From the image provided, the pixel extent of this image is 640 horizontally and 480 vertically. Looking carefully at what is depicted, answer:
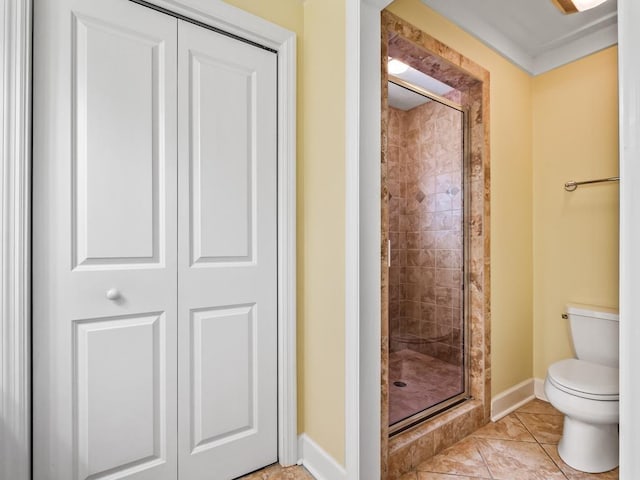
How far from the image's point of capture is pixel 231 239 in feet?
4.94

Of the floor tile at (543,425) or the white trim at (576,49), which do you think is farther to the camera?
the white trim at (576,49)

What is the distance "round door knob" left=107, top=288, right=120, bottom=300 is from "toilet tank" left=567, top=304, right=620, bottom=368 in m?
2.37

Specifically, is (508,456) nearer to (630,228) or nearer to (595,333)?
(595,333)

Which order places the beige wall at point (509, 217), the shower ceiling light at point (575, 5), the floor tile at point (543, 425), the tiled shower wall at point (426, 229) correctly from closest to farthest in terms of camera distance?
the shower ceiling light at point (575, 5)
the floor tile at point (543, 425)
the beige wall at point (509, 217)
the tiled shower wall at point (426, 229)

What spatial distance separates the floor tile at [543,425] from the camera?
1.85 meters

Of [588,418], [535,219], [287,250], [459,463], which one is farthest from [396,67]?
[459,463]

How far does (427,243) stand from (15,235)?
7.13 feet

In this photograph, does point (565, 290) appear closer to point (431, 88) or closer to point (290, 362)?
point (431, 88)

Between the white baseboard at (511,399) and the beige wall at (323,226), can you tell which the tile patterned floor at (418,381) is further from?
Result: the beige wall at (323,226)

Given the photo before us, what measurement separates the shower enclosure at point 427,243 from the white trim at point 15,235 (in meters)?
1.63

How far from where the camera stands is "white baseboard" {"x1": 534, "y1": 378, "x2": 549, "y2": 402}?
2291mm

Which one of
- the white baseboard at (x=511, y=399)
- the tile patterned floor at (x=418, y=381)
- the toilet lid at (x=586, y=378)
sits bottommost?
the white baseboard at (x=511, y=399)

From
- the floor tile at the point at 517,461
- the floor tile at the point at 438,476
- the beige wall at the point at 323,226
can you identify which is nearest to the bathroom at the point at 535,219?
the floor tile at the point at 517,461

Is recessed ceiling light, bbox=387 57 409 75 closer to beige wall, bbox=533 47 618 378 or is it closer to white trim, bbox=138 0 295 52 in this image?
white trim, bbox=138 0 295 52
